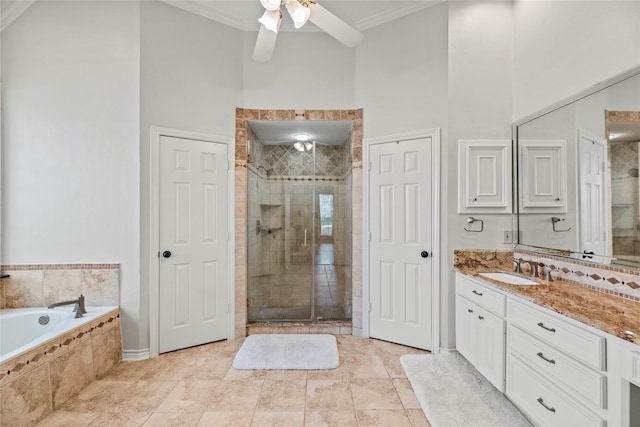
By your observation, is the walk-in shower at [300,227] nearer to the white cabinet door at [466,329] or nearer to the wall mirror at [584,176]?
the white cabinet door at [466,329]

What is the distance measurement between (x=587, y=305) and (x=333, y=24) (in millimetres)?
2310

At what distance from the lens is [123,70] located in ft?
8.31

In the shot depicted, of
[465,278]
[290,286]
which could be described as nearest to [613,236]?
[465,278]

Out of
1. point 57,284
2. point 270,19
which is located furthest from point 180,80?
point 57,284

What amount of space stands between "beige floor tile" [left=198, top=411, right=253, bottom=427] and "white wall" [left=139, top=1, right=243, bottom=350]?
3.81ft

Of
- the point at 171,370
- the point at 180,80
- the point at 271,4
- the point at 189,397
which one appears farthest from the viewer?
the point at 180,80

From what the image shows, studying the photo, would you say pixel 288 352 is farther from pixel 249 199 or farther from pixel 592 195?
pixel 592 195

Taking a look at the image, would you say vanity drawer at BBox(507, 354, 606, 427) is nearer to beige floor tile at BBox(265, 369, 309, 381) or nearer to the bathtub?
beige floor tile at BBox(265, 369, 309, 381)

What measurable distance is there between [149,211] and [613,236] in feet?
11.3

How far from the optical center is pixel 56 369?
191 cm

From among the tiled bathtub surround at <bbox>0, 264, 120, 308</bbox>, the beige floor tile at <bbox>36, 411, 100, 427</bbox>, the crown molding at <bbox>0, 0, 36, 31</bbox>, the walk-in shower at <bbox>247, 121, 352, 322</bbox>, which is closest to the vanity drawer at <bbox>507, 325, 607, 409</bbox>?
the walk-in shower at <bbox>247, 121, 352, 322</bbox>

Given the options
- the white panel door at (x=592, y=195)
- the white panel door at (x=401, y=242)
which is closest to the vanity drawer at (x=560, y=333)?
the white panel door at (x=592, y=195)

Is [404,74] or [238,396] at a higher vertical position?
[404,74]

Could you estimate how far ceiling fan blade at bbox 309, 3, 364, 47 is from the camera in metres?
1.89
